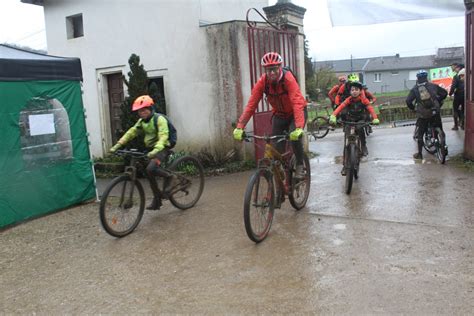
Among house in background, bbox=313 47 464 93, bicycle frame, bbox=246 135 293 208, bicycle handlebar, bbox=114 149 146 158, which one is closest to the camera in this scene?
bicycle frame, bbox=246 135 293 208

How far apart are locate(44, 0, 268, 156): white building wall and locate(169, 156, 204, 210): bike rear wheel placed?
3.03 metres

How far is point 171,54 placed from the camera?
1030cm

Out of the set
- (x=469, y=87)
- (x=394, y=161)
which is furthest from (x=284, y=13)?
(x=469, y=87)

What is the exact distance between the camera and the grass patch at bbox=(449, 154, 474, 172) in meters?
8.05

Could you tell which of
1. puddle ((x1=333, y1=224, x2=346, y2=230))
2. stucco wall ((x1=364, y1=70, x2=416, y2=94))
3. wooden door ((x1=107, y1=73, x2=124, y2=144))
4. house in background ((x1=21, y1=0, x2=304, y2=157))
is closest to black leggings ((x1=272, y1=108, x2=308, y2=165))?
puddle ((x1=333, y1=224, x2=346, y2=230))

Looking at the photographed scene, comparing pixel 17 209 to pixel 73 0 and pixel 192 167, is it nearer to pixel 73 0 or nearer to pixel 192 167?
pixel 192 167

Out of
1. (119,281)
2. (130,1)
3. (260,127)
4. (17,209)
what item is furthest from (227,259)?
(130,1)

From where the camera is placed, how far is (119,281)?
4.28m

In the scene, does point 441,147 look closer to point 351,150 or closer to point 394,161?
point 394,161

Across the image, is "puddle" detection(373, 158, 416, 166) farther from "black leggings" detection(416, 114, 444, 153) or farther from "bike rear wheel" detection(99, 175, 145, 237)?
"bike rear wheel" detection(99, 175, 145, 237)

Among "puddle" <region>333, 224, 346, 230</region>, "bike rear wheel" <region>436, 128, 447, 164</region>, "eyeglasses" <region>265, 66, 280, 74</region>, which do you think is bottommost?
"puddle" <region>333, 224, 346, 230</region>

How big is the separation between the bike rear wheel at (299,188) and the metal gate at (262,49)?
326 centimetres

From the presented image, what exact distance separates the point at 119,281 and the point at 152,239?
1.20 m

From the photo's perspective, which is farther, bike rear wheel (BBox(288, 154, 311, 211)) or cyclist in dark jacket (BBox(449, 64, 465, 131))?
cyclist in dark jacket (BBox(449, 64, 465, 131))
